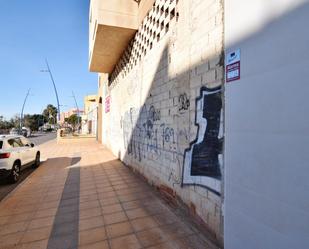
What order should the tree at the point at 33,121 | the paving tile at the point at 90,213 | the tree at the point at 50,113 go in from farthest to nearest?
1. the tree at the point at 50,113
2. the tree at the point at 33,121
3. the paving tile at the point at 90,213

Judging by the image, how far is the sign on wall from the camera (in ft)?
8.04

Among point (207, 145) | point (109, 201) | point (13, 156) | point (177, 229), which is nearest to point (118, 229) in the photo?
point (177, 229)

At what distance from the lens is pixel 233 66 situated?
8.27ft

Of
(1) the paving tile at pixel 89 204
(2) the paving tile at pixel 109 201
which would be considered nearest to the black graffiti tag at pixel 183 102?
(2) the paving tile at pixel 109 201

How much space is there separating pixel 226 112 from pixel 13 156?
21.5ft

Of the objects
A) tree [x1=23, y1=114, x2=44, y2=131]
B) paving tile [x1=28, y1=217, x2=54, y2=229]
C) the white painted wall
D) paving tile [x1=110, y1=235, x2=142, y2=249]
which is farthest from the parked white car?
tree [x1=23, y1=114, x2=44, y2=131]

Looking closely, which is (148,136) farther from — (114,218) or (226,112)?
(226,112)

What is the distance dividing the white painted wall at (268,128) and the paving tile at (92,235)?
177 centimetres

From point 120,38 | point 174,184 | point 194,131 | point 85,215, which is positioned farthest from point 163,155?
point 120,38

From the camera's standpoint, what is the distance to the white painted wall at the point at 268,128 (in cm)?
176

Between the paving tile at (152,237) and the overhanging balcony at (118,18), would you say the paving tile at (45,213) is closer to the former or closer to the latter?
the paving tile at (152,237)

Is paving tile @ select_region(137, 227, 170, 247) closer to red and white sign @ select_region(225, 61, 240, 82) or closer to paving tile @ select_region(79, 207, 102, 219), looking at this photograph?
paving tile @ select_region(79, 207, 102, 219)

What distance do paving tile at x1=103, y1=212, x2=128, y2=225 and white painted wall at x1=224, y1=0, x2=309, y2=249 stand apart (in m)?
1.83

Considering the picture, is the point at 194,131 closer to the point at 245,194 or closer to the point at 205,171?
the point at 205,171
